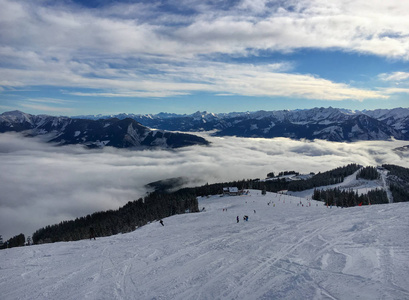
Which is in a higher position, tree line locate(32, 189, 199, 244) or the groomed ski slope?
the groomed ski slope

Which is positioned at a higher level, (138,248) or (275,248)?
(275,248)

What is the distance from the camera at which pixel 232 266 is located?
19.3 m

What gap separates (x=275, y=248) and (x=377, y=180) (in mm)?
222390

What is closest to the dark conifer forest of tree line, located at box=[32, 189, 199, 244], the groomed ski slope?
tree line, located at box=[32, 189, 199, 244]

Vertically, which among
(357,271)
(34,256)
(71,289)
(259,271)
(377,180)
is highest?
(357,271)

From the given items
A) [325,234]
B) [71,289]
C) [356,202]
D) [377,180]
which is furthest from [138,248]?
[377,180]

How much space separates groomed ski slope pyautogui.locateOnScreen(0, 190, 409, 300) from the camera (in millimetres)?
14727

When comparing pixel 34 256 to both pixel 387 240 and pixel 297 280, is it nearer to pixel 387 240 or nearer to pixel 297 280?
pixel 297 280

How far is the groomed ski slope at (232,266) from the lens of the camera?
14.7 m

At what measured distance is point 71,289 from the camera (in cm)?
1773

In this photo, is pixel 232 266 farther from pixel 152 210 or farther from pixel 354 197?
pixel 354 197

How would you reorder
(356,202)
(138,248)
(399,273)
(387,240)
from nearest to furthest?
1. (399,273)
2. (387,240)
3. (138,248)
4. (356,202)

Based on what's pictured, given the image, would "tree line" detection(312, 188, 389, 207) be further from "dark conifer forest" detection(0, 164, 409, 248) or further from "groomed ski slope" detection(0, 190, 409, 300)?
"groomed ski slope" detection(0, 190, 409, 300)

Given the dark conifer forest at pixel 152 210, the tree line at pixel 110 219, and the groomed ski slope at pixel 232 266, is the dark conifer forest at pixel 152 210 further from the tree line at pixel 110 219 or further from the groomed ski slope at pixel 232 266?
the groomed ski slope at pixel 232 266
